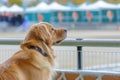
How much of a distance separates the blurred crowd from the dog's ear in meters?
46.1

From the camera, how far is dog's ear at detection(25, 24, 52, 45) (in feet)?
16.2

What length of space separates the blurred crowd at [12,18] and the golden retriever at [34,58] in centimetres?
4607

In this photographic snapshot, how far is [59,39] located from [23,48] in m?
0.67

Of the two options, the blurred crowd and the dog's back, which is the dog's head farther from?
the blurred crowd

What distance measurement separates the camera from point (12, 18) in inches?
2074

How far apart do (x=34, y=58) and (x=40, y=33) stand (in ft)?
1.20

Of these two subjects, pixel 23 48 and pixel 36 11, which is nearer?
pixel 23 48

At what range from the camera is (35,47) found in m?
5.04

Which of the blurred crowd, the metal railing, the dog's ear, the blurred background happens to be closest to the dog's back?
the dog's ear

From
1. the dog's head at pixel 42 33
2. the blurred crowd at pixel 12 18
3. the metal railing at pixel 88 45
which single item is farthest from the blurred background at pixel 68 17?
the dog's head at pixel 42 33

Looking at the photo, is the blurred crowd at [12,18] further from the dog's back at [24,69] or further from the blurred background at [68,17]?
the dog's back at [24,69]

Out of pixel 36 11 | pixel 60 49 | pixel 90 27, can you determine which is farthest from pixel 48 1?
pixel 60 49

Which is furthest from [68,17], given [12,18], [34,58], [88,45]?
[34,58]

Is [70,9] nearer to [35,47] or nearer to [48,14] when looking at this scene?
[48,14]
